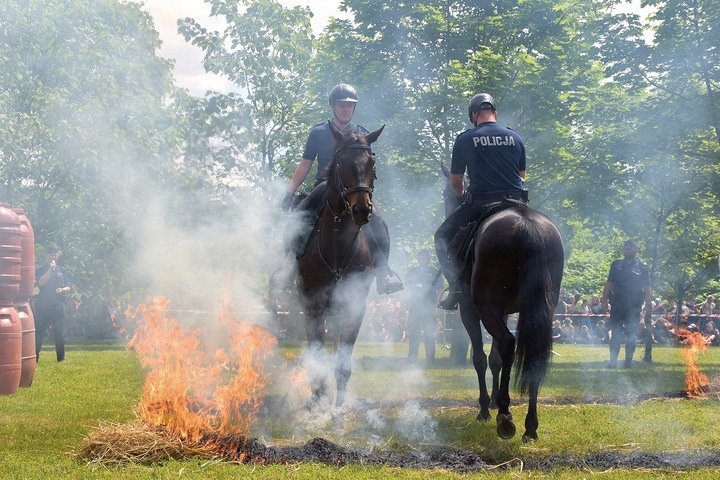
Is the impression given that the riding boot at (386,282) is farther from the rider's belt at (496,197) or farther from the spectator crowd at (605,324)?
the spectator crowd at (605,324)

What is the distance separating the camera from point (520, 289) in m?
7.93

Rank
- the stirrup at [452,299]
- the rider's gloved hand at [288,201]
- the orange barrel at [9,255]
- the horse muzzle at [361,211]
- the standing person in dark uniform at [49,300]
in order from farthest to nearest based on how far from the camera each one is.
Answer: the standing person in dark uniform at [49,300] → the orange barrel at [9,255] → the rider's gloved hand at [288,201] → the stirrup at [452,299] → the horse muzzle at [361,211]

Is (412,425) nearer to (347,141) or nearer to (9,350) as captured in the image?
(347,141)

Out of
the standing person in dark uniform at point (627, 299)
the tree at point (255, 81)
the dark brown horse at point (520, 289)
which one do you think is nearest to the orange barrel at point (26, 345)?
the dark brown horse at point (520, 289)

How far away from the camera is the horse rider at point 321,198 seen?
33.3ft

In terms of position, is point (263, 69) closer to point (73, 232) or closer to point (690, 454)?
point (73, 232)

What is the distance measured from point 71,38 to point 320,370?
2974cm

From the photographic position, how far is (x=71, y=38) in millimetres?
35062

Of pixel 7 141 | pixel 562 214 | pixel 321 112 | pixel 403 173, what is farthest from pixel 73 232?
pixel 562 214

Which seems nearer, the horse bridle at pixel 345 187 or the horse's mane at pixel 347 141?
the horse bridle at pixel 345 187

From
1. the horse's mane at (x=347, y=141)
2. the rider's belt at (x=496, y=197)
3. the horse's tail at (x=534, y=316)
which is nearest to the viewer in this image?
the horse's tail at (x=534, y=316)

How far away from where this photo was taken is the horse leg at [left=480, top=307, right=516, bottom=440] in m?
7.60

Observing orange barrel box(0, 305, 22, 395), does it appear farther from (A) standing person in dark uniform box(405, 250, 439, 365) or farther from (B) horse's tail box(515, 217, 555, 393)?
(A) standing person in dark uniform box(405, 250, 439, 365)

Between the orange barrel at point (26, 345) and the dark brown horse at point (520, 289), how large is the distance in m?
8.08
